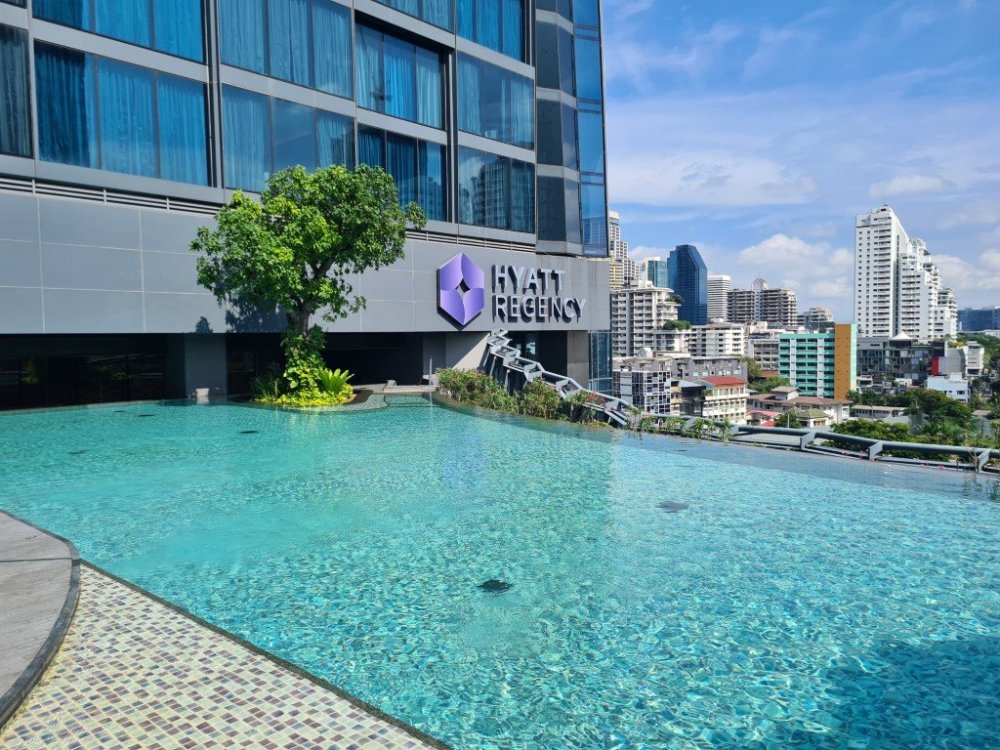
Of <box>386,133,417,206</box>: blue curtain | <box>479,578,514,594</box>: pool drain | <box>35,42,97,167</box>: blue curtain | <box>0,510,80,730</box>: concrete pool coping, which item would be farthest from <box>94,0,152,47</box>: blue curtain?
<box>479,578,514,594</box>: pool drain

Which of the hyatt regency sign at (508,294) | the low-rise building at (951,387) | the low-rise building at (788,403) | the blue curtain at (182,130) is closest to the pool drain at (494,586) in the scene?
the blue curtain at (182,130)

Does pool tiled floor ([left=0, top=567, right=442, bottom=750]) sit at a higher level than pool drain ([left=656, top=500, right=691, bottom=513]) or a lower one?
higher

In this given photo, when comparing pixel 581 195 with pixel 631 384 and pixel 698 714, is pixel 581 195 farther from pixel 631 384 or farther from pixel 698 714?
pixel 631 384

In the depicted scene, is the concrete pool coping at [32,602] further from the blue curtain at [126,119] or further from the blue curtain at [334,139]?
the blue curtain at [334,139]

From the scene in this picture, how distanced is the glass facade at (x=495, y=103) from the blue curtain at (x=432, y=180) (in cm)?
164

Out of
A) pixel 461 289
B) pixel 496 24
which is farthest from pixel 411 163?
pixel 496 24

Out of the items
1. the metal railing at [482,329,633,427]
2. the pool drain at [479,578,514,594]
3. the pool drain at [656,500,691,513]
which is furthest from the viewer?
the metal railing at [482,329,633,427]

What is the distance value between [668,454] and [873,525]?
528 cm

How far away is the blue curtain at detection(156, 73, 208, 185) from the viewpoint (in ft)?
63.4

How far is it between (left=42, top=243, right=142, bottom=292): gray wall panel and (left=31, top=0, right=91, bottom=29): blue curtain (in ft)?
18.5

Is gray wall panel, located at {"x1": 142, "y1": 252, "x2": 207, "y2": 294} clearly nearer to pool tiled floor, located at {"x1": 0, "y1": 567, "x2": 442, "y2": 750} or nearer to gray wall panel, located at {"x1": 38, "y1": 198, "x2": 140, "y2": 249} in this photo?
gray wall panel, located at {"x1": 38, "y1": 198, "x2": 140, "y2": 249}

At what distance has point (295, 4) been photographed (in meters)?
22.2

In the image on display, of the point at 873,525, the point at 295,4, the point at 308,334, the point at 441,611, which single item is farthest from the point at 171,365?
the point at 873,525

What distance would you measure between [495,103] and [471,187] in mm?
3970
